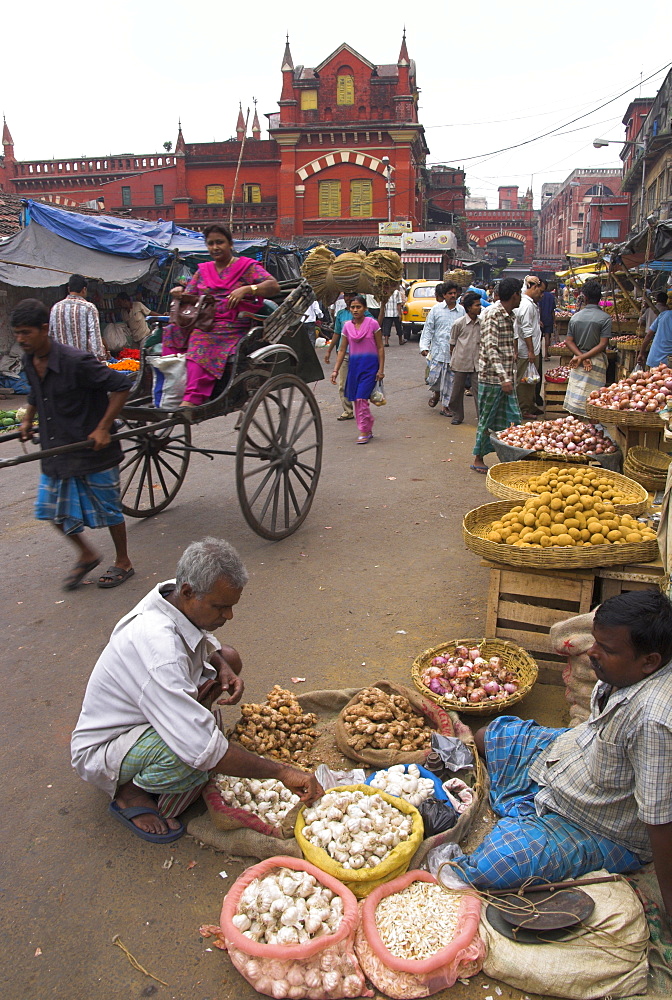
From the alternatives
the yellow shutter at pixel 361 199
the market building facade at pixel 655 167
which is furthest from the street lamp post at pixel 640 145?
the yellow shutter at pixel 361 199

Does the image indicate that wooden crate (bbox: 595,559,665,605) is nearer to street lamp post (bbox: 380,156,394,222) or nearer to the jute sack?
the jute sack

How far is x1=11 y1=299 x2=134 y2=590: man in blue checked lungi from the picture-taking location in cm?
423

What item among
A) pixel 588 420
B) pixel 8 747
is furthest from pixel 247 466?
pixel 8 747

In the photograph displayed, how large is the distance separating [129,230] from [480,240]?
66736 millimetres

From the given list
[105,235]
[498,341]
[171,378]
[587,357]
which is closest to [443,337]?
[587,357]

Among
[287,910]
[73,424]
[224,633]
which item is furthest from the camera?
[73,424]

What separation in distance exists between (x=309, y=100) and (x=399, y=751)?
3865 centimetres

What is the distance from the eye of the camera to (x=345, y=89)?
1399 inches

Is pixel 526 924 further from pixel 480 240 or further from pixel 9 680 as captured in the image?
pixel 480 240

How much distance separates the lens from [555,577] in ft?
11.4

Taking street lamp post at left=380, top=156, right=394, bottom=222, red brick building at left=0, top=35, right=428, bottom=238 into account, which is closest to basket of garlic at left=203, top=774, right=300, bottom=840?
street lamp post at left=380, top=156, right=394, bottom=222

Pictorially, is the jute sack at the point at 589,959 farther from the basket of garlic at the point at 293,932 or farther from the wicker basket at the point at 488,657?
the wicker basket at the point at 488,657

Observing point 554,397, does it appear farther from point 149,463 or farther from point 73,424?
point 73,424

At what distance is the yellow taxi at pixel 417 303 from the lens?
70.0ft
